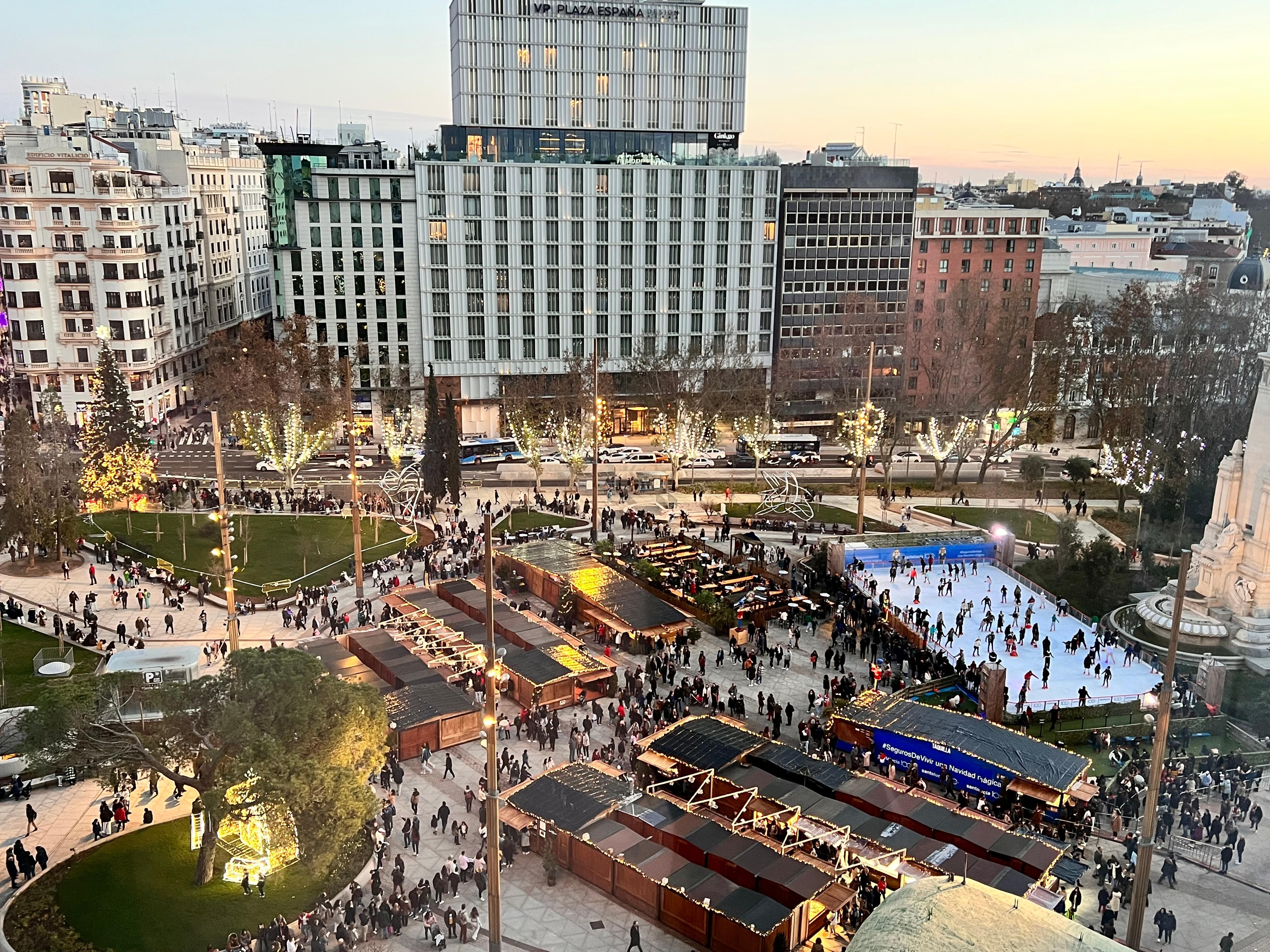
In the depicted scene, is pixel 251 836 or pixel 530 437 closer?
pixel 251 836

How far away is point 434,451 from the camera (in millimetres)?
57656

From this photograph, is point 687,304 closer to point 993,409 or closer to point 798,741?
point 993,409

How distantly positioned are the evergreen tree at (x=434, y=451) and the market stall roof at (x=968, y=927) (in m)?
44.9

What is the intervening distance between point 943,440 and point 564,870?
48.0 metres

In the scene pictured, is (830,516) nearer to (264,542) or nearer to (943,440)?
(943,440)

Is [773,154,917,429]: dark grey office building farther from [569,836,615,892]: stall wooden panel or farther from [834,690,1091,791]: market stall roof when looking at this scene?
[569,836,615,892]: stall wooden panel

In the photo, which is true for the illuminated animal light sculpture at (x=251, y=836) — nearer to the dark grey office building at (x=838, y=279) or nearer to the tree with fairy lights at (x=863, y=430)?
the tree with fairy lights at (x=863, y=430)

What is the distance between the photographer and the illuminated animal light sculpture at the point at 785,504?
58156 millimetres

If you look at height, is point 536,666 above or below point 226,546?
below

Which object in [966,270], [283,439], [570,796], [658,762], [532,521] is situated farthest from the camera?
[966,270]

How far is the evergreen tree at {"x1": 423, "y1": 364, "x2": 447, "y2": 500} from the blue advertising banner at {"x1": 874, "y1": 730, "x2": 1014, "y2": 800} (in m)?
33.0

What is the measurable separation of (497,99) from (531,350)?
20.0m

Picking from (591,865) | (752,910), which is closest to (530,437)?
(591,865)

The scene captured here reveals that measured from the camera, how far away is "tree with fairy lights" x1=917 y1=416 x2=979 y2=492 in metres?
63.5
